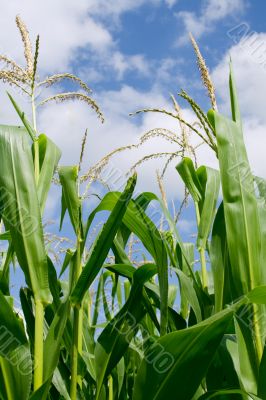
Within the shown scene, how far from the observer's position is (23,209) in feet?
4.37

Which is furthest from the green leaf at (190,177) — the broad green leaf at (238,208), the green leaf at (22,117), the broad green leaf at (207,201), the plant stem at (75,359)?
the plant stem at (75,359)

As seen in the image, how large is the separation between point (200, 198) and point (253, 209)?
0.57 meters

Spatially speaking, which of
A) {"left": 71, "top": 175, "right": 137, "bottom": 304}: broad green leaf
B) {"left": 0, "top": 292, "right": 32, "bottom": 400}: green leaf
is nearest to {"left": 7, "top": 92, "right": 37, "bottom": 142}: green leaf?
{"left": 71, "top": 175, "right": 137, "bottom": 304}: broad green leaf

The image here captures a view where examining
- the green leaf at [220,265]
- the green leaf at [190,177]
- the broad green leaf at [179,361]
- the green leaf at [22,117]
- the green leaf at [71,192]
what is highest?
the green leaf at [22,117]

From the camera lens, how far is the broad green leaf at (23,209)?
1.30 meters

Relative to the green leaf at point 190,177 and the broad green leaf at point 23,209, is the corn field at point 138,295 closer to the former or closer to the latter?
the broad green leaf at point 23,209

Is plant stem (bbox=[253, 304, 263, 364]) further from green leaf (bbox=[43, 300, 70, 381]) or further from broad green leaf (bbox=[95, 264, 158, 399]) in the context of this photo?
green leaf (bbox=[43, 300, 70, 381])

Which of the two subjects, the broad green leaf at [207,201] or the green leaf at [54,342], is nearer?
the green leaf at [54,342]

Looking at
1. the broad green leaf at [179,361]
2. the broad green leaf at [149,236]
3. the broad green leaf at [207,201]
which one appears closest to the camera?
the broad green leaf at [179,361]

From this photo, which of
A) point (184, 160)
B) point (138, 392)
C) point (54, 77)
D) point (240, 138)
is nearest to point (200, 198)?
point (184, 160)

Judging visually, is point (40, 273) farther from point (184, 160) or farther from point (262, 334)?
point (184, 160)

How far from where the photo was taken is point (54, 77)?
1960 millimetres

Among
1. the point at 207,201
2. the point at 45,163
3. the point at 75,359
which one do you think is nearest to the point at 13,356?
the point at 75,359

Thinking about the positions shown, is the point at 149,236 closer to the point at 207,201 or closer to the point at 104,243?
the point at 104,243
